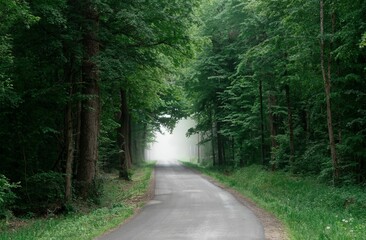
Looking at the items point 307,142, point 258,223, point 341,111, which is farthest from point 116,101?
point 258,223

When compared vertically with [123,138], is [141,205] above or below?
below

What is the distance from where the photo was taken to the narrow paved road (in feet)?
33.2

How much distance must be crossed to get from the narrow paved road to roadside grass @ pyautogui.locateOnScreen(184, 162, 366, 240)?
42.7 inches

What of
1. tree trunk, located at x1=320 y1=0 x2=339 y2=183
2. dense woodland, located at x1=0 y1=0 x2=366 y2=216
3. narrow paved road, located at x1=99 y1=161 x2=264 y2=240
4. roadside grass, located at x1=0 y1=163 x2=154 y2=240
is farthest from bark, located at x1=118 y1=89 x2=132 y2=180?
tree trunk, located at x1=320 y1=0 x2=339 y2=183

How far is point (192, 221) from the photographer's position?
12.2 metres

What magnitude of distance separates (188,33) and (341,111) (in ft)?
24.7

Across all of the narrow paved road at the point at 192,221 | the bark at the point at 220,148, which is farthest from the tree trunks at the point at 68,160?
the bark at the point at 220,148

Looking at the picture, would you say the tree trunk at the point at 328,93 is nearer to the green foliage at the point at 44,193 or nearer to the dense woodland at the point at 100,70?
the dense woodland at the point at 100,70

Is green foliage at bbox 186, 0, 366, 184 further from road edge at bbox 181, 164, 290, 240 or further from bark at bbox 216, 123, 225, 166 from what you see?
road edge at bbox 181, 164, 290, 240

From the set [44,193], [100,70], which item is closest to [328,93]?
[100,70]

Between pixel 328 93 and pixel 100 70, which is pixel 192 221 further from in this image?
pixel 328 93

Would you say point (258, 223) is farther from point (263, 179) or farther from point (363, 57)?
point (263, 179)

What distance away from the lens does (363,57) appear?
1722 cm

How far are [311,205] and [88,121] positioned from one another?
9.34 m
